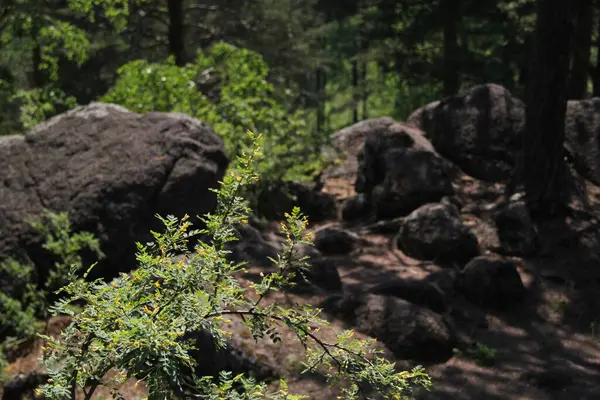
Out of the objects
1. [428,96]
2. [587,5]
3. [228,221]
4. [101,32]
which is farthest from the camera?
[428,96]

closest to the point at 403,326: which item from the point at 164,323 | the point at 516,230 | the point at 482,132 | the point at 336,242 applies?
the point at 336,242

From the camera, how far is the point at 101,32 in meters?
22.1

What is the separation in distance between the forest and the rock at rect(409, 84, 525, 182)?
0.03m

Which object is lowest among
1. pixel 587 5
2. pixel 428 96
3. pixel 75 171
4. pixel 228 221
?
pixel 428 96

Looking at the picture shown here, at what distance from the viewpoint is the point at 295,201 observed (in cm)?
1018

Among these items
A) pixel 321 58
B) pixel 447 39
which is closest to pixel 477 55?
pixel 447 39

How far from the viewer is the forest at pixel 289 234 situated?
3.09m

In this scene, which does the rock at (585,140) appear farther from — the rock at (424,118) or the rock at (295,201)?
the rock at (295,201)

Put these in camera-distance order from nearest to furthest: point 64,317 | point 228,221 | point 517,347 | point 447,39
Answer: point 228,221 < point 64,317 < point 517,347 < point 447,39

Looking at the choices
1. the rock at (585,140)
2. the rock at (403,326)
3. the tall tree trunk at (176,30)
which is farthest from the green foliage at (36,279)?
the rock at (585,140)

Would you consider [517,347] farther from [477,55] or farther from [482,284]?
[477,55]

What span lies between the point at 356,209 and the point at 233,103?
97.8 inches

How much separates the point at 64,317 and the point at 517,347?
14.8 ft

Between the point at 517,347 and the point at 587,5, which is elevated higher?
the point at 587,5
